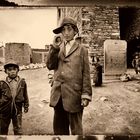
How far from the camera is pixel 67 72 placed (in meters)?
1.43

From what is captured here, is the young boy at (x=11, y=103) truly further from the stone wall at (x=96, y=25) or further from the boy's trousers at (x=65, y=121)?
the stone wall at (x=96, y=25)

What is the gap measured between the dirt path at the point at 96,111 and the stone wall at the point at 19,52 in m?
0.06

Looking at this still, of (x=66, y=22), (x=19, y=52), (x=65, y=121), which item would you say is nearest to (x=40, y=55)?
(x=19, y=52)

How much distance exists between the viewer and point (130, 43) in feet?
5.78

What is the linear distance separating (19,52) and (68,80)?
29 cm

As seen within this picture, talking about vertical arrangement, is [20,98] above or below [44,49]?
below

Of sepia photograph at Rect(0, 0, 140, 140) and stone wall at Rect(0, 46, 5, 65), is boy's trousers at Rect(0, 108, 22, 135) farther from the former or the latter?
stone wall at Rect(0, 46, 5, 65)

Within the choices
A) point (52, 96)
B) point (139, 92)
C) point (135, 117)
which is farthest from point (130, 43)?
point (52, 96)

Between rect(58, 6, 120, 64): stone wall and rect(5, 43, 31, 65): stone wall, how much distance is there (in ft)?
0.83

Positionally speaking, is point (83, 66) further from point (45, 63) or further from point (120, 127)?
point (120, 127)

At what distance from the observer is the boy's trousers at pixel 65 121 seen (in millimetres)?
1424

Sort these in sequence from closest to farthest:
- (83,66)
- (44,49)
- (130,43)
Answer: (83,66) → (44,49) → (130,43)

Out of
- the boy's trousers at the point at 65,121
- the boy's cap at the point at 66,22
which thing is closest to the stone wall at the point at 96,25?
the boy's cap at the point at 66,22

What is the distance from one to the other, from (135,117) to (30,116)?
0.49m
